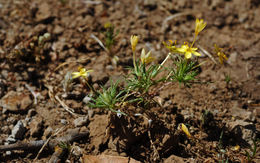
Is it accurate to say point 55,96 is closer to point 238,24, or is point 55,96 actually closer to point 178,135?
point 178,135

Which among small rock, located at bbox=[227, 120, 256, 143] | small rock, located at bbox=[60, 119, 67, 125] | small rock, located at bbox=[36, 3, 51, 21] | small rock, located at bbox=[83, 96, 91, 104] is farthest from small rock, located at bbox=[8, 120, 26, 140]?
small rock, located at bbox=[227, 120, 256, 143]

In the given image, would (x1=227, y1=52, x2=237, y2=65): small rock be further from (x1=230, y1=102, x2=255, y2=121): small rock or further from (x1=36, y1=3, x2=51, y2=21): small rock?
(x1=36, y1=3, x2=51, y2=21): small rock

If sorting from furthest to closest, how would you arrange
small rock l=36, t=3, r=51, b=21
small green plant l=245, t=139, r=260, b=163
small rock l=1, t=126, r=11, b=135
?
small rock l=36, t=3, r=51, b=21
small rock l=1, t=126, r=11, b=135
small green plant l=245, t=139, r=260, b=163

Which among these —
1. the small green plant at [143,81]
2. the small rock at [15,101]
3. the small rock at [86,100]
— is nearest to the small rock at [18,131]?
the small rock at [15,101]

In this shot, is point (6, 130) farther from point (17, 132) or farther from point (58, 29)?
point (58, 29)

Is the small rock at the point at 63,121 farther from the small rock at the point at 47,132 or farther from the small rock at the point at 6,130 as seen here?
the small rock at the point at 6,130
